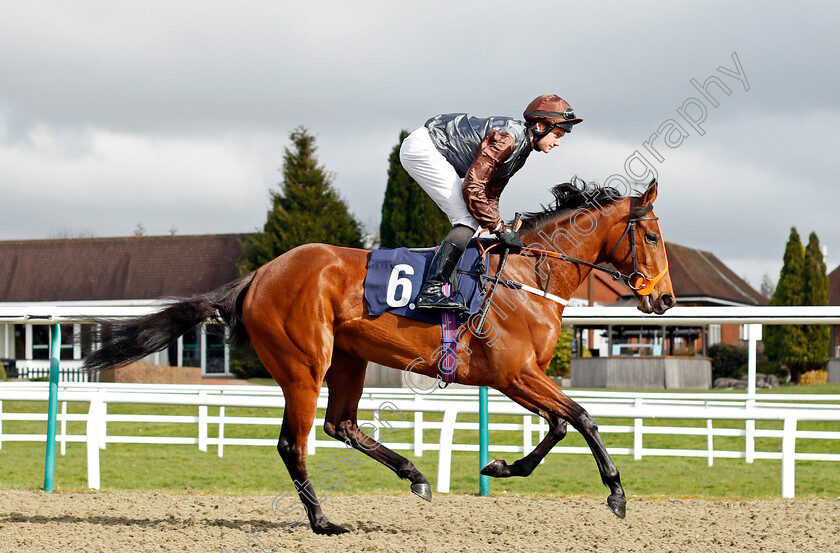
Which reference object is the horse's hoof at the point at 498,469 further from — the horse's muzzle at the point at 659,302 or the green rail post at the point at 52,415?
the green rail post at the point at 52,415

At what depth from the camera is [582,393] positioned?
9.66 metres

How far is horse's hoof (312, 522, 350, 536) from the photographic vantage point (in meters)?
4.54

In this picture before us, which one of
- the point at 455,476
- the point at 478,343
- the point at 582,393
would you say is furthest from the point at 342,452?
the point at 478,343

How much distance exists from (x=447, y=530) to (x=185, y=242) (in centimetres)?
2916

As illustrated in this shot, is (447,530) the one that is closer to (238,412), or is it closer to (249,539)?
(249,539)

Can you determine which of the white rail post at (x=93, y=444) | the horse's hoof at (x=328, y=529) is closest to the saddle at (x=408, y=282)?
the horse's hoof at (x=328, y=529)

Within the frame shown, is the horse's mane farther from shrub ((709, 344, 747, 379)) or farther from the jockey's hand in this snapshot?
shrub ((709, 344, 747, 379))

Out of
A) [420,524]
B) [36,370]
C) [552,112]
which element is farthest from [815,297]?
[420,524]

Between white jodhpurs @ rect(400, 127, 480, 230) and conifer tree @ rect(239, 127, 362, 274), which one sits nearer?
white jodhpurs @ rect(400, 127, 480, 230)

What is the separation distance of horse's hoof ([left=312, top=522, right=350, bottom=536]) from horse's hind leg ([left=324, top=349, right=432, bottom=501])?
0.43 metres

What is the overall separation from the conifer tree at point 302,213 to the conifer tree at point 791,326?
14.8 m

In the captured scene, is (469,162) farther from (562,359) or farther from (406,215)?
(406,215)

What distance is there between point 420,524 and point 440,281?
1.34 m

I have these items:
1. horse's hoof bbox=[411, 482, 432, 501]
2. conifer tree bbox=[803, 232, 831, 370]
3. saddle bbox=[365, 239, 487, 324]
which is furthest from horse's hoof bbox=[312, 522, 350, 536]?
conifer tree bbox=[803, 232, 831, 370]
